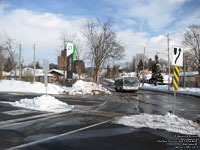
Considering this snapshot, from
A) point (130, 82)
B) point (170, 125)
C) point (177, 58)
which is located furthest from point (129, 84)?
point (170, 125)

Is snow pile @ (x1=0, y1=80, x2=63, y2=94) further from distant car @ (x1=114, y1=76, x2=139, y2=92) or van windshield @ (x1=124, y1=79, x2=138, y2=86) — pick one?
van windshield @ (x1=124, y1=79, x2=138, y2=86)

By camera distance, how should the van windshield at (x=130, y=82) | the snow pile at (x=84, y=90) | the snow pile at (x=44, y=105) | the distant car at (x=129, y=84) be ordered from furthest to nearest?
the van windshield at (x=130, y=82), the distant car at (x=129, y=84), the snow pile at (x=84, y=90), the snow pile at (x=44, y=105)

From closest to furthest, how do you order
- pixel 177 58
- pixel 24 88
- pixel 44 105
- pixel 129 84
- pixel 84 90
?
pixel 177 58
pixel 44 105
pixel 24 88
pixel 84 90
pixel 129 84

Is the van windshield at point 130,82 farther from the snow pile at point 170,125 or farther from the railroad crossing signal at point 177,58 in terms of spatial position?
the snow pile at point 170,125

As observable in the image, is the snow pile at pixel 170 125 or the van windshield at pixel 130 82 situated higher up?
the van windshield at pixel 130 82

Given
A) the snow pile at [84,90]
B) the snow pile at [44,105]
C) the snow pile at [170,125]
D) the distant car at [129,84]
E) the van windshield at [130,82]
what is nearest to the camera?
the snow pile at [170,125]

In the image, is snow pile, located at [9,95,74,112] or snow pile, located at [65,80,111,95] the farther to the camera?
snow pile, located at [65,80,111,95]

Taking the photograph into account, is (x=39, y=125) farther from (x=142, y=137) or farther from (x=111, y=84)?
(x=111, y=84)

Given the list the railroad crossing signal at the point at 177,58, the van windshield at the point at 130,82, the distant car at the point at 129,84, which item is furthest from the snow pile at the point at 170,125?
the van windshield at the point at 130,82

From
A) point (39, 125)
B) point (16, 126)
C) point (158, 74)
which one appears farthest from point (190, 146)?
point (158, 74)

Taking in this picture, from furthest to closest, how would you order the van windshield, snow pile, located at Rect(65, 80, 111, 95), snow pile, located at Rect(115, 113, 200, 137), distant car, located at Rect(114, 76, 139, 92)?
the van windshield → distant car, located at Rect(114, 76, 139, 92) → snow pile, located at Rect(65, 80, 111, 95) → snow pile, located at Rect(115, 113, 200, 137)

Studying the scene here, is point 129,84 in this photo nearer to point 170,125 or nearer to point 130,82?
point 130,82

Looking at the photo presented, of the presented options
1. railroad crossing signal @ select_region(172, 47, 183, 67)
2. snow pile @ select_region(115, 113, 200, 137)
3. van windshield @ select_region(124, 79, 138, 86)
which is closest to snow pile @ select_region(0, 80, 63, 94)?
van windshield @ select_region(124, 79, 138, 86)

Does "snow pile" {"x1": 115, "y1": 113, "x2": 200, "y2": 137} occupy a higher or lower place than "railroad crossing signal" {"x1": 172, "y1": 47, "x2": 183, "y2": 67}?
lower
